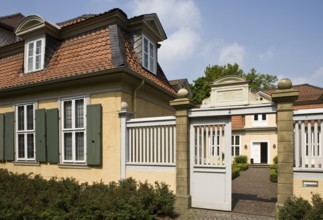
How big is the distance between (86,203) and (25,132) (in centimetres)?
661

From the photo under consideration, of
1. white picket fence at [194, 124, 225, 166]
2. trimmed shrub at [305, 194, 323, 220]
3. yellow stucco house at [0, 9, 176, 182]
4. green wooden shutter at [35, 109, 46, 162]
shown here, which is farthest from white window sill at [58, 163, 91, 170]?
trimmed shrub at [305, 194, 323, 220]

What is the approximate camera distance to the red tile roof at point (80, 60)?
9518 millimetres

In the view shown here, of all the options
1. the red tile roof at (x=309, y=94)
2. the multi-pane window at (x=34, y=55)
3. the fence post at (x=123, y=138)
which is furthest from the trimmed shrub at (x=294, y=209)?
the red tile roof at (x=309, y=94)

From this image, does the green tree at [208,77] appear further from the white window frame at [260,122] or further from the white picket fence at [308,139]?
the white picket fence at [308,139]

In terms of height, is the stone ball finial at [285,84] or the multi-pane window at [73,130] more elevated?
the stone ball finial at [285,84]

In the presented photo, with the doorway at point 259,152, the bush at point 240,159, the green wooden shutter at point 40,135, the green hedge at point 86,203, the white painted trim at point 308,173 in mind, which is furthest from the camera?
the doorway at point 259,152

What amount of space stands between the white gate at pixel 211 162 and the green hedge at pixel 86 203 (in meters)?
0.98

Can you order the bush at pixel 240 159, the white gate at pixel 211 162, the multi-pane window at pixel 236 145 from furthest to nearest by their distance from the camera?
the multi-pane window at pixel 236 145 → the bush at pixel 240 159 → the white gate at pixel 211 162

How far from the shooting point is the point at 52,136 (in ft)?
33.5

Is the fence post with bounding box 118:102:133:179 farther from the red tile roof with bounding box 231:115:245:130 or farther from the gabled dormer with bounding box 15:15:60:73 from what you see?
the red tile roof with bounding box 231:115:245:130

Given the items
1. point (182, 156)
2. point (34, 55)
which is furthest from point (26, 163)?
point (182, 156)

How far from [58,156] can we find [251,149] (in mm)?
23503

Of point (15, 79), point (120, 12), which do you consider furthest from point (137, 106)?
point (15, 79)

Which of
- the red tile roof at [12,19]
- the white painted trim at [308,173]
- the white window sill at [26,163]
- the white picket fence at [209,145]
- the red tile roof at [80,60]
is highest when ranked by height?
the red tile roof at [12,19]
